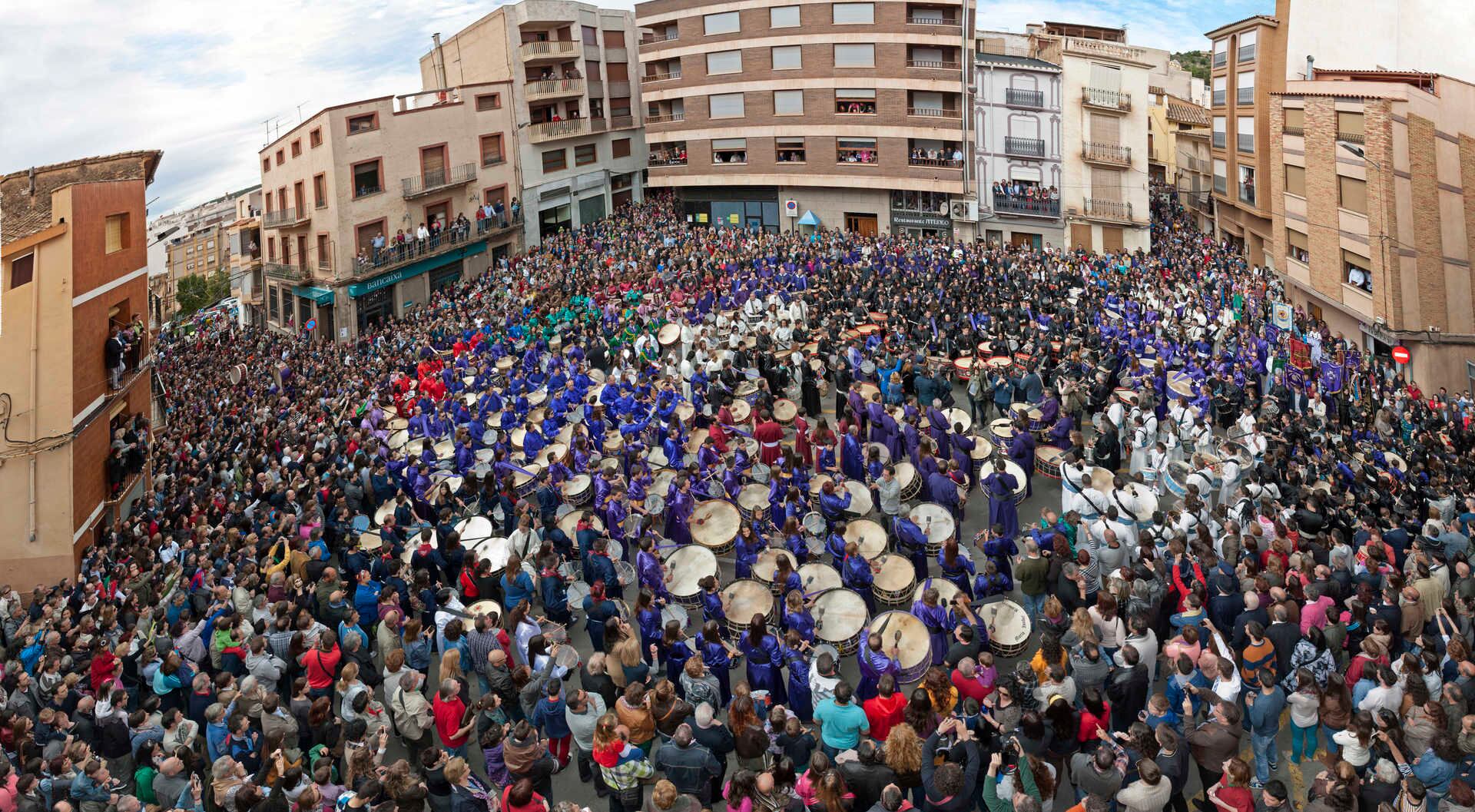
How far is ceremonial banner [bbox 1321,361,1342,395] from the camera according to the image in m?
20.1

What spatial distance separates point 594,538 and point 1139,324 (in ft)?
52.0

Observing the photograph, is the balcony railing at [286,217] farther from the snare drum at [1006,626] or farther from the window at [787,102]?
the snare drum at [1006,626]

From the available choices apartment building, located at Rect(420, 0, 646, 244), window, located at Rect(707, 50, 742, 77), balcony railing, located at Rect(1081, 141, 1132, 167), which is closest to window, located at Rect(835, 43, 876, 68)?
window, located at Rect(707, 50, 742, 77)

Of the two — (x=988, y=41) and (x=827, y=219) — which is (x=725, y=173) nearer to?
(x=827, y=219)

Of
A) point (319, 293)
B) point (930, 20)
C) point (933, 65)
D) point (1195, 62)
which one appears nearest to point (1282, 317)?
point (933, 65)

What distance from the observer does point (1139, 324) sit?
23.2m

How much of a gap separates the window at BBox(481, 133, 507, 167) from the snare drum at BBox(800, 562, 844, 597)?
1496 inches

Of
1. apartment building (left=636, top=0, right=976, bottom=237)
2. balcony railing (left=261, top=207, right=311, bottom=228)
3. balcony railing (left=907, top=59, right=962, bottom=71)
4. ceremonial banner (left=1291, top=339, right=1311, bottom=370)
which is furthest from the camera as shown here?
apartment building (left=636, top=0, right=976, bottom=237)

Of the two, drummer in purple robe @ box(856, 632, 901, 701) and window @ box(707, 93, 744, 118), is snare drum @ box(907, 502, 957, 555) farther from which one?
window @ box(707, 93, 744, 118)

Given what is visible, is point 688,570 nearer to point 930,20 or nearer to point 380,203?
point 380,203

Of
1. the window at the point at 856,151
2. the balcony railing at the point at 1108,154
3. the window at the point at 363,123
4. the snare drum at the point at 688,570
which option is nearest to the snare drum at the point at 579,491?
the snare drum at the point at 688,570

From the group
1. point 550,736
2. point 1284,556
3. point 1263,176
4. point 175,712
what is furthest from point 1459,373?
point 175,712

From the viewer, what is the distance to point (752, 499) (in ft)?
49.8

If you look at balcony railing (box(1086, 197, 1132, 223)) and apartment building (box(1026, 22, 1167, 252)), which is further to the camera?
balcony railing (box(1086, 197, 1132, 223))
